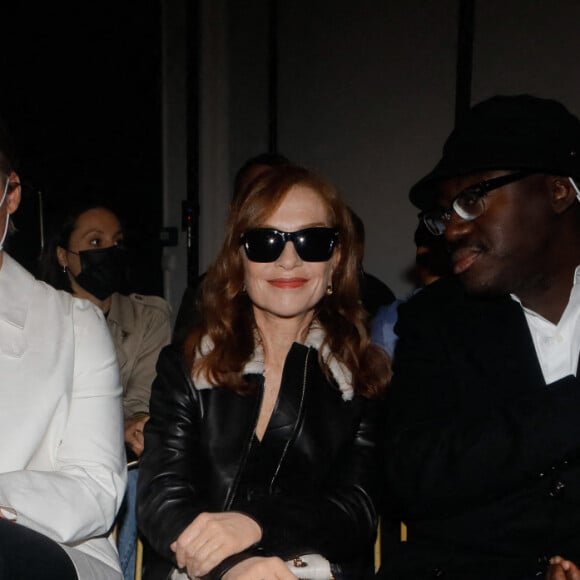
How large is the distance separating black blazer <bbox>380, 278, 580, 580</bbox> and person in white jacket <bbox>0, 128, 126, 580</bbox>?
0.85m

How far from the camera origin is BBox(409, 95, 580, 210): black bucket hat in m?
2.10

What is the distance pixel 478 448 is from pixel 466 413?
194 mm

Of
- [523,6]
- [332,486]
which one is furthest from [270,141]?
[332,486]

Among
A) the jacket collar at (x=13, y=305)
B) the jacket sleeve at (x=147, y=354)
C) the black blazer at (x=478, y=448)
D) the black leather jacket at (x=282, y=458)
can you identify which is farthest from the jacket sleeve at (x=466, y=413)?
the jacket sleeve at (x=147, y=354)

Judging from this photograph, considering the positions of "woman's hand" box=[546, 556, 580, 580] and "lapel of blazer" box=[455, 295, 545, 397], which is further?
"lapel of blazer" box=[455, 295, 545, 397]

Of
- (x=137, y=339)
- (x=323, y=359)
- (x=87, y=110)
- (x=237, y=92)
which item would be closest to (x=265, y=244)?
(x=323, y=359)

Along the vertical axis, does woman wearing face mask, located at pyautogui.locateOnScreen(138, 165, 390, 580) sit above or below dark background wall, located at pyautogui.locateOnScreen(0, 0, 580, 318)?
below

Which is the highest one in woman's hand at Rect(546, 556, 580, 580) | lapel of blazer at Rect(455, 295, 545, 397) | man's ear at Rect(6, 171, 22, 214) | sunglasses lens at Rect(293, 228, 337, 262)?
man's ear at Rect(6, 171, 22, 214)

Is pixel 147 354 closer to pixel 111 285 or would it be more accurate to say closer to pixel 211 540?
pixel 111 285

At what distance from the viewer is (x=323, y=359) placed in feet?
8.31

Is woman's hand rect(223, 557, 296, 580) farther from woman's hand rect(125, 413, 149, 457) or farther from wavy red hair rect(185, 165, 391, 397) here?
woman's hand rect(125, 413, 149, 457)

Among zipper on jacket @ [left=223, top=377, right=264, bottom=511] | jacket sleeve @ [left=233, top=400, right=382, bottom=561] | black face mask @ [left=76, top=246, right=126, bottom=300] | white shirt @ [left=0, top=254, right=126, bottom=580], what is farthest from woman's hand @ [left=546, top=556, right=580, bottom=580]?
black face mask @ [left=76, top=246, right=126, bottom=300]

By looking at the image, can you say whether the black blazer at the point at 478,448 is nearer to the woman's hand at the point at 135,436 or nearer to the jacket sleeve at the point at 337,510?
the jacket sleeve at the point at 337,510

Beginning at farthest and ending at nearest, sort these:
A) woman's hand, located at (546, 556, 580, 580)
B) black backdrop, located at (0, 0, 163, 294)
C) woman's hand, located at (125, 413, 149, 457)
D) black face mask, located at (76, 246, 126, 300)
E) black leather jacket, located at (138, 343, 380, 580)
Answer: black backdrop, located at (0, 0, 163, 294)
black face mask, located at (76, 246, 126, 300)
woman's hand, located at (125, 413, 149, 457)
black leather jacket, located at (138, 343, 380, 580)
woman's hand, located at (546, 556, 580, 580)
